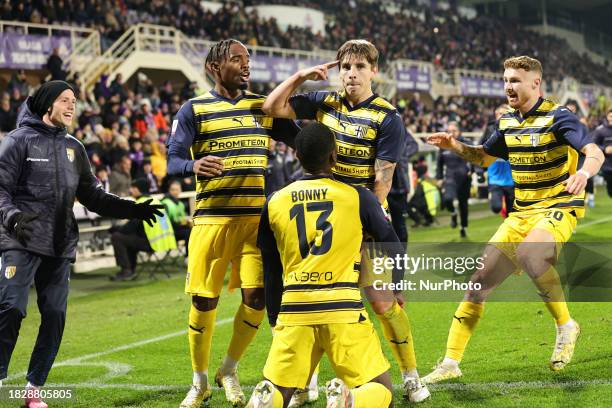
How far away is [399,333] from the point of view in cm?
521

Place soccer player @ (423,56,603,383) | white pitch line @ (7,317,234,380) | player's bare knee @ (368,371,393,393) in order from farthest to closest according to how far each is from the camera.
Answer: white pitch line @ (7,317,234,380) → soccer player @ (423,56,603,383) → player's bare knee @ (368,371,393,393)

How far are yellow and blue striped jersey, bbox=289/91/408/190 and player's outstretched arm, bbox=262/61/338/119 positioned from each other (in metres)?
0.24

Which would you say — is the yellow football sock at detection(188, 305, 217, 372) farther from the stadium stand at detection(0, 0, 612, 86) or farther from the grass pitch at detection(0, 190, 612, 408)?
the stadium stand at detection(0, 0, 612, 86)

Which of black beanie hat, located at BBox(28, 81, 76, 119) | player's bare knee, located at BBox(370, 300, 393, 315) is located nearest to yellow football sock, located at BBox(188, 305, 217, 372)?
player's bare knee, located at BBox(370, 300, 393, 315)

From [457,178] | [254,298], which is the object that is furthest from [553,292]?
[457,178]

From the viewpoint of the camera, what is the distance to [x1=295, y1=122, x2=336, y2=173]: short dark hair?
4.18 metres

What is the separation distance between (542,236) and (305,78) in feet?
6.34

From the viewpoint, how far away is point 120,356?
7469 mm

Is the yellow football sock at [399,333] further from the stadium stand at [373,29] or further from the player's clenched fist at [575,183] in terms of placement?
the stadium stand at [373,29]

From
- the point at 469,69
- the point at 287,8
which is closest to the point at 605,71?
the point at 469,69

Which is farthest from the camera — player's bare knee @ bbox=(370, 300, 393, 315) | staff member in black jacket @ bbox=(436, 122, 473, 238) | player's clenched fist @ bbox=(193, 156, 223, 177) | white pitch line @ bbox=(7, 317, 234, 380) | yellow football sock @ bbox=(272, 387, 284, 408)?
staff member in black jacket @ bbox=(436, 122, 473, 238)

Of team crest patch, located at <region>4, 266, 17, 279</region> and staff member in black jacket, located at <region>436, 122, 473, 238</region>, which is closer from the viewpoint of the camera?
team crest patch, located at <region>4, 266, 17, 279</region>

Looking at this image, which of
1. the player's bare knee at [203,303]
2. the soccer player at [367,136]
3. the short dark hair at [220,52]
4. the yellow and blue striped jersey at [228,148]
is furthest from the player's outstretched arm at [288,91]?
the player's bare knee at [203,303]

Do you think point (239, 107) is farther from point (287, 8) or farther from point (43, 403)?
point (287, 8)
